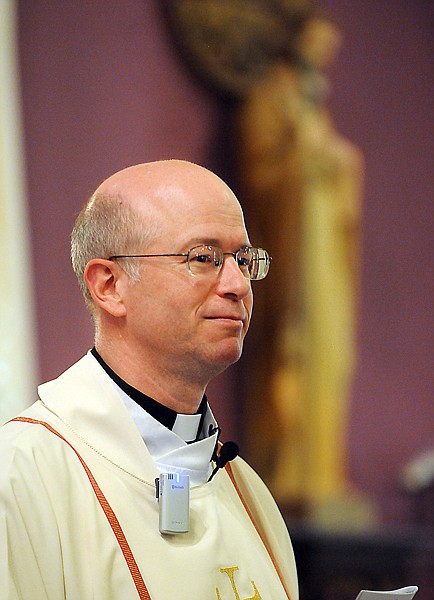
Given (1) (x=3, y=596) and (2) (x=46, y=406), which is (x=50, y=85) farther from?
(1) (x=3, y=596)

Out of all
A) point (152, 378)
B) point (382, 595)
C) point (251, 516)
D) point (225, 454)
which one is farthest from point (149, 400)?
point (382, 595)

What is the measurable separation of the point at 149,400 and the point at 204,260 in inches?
12.5

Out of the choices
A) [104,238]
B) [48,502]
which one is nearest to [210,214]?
[104,238]

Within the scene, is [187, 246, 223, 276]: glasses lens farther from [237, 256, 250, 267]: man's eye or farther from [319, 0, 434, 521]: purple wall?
[319, 0, 434, 521]: purple wall

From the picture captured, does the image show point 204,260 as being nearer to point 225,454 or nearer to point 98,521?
point 225,454

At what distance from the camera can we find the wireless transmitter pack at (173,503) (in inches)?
91.5

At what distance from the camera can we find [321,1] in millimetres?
6984

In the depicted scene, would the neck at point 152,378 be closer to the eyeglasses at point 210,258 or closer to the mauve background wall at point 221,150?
the eyeglasses at point 210,258

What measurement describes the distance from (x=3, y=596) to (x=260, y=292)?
15.6 ft

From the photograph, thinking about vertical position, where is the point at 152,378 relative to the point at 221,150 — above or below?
below

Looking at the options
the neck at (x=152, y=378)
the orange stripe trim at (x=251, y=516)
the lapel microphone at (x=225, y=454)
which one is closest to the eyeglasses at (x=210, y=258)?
the neck at (x=152, y=378)

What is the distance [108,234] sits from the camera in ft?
8.07

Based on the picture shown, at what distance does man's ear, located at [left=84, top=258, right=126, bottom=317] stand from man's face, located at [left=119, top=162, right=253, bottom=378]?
0.09 feet

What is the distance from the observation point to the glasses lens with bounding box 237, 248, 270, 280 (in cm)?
245
